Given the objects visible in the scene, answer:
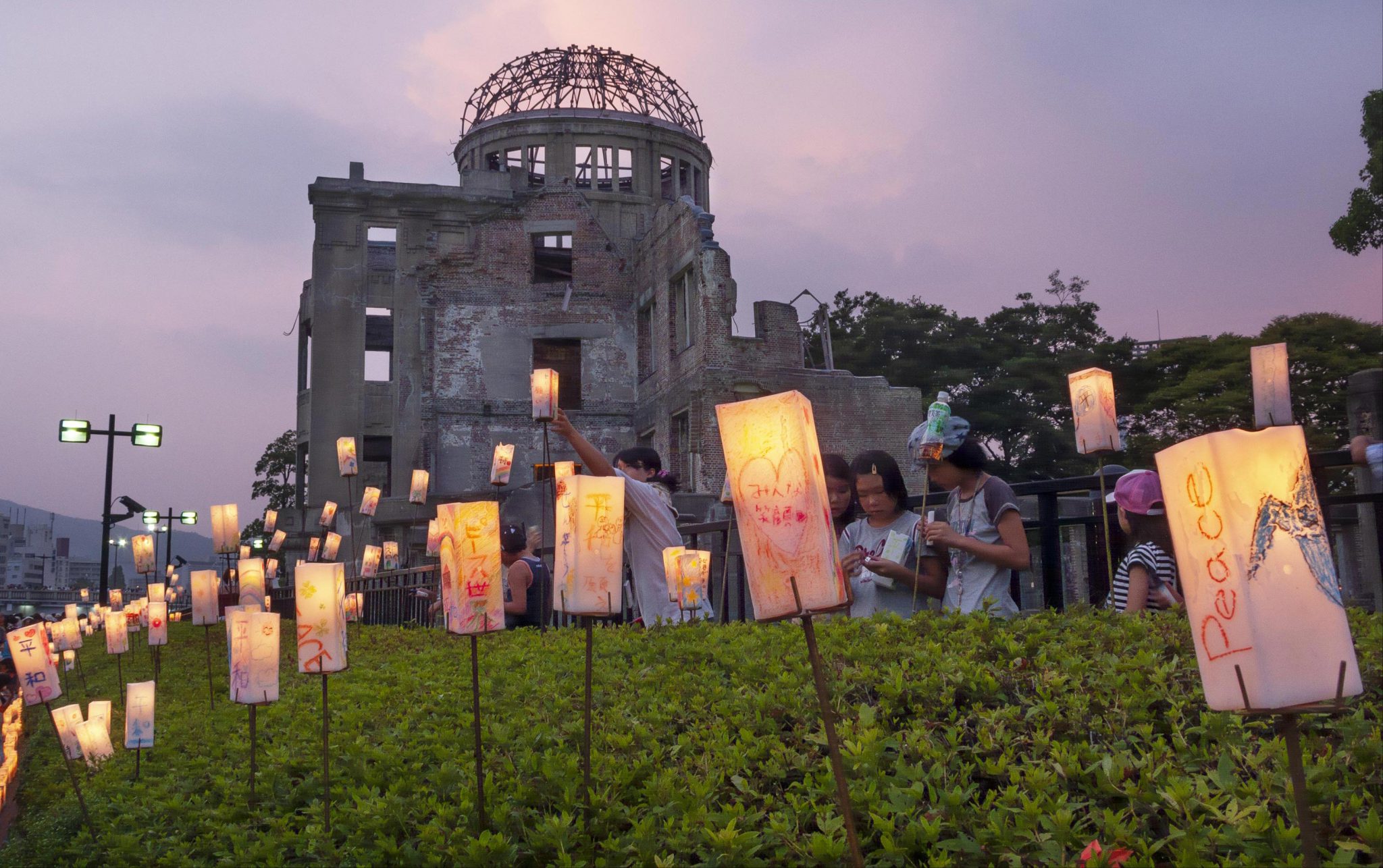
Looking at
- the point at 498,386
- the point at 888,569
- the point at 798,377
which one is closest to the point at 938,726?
the point at 888,569

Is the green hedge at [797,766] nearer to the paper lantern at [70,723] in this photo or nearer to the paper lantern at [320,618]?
the paper lantern at [320,618]

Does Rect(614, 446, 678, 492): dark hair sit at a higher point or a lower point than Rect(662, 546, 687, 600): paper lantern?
higher

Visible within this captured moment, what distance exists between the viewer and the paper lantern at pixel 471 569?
14.9 ft

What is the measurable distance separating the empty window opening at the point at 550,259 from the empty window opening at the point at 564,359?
1.95m

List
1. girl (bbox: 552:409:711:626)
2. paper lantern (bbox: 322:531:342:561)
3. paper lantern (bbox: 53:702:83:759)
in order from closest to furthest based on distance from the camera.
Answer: girl (bbox: 552:409:711:626), paper lantern (bbox: 53:702:83:759), paper lantern (bbox: 322:531:342:561)

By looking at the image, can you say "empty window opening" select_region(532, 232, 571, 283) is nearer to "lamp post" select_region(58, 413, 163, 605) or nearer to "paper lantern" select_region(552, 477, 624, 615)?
"lamp post" select_region(58, 413, 163, 605)

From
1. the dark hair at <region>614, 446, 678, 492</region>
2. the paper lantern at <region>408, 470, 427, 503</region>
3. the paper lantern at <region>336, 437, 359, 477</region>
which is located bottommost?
the dark hair at <region>614, 446, 678, 492</region>

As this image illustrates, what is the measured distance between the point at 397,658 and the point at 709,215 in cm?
1970

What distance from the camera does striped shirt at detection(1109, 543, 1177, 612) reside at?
4.90 meters

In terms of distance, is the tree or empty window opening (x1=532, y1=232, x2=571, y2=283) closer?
the tree

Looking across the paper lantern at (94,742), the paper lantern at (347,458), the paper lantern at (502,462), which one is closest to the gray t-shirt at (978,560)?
the paper lantern at (94,742)

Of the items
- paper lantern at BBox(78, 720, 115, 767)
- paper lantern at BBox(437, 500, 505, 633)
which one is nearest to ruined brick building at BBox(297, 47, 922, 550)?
paper lantern at BBox(78, 720, 115, 767)

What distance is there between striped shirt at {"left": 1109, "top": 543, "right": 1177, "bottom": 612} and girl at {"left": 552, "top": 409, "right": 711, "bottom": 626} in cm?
263

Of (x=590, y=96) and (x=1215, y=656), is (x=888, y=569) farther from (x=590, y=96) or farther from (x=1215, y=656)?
(x=590, y=96)
